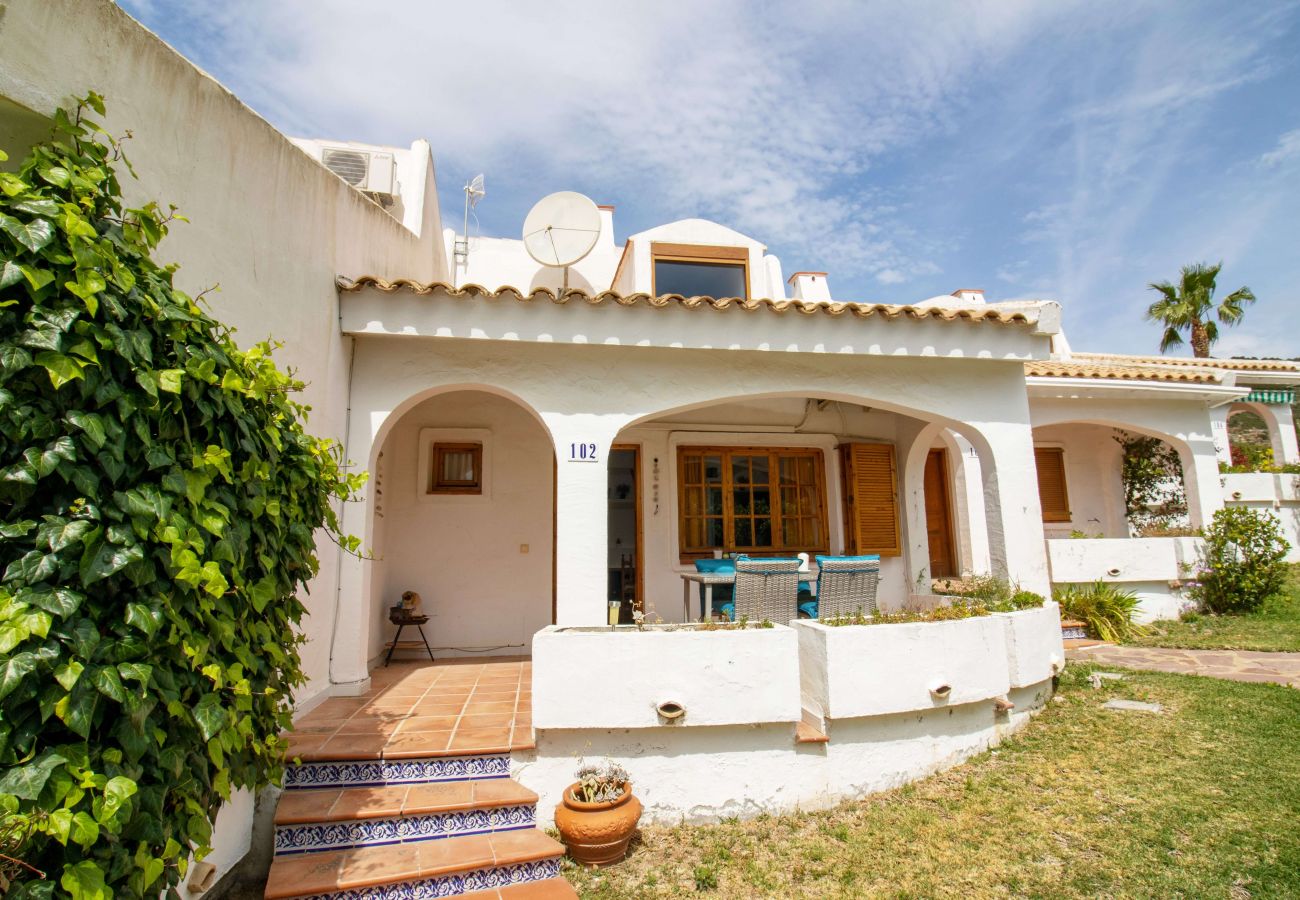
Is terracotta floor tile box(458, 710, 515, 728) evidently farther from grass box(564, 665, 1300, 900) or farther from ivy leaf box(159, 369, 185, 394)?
ivy leaf box(159, 369, 185, 394)

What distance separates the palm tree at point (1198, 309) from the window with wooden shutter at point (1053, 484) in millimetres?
12735

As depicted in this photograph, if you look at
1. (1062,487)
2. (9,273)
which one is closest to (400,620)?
(9,273)

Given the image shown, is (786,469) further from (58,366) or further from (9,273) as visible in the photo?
(9,273)

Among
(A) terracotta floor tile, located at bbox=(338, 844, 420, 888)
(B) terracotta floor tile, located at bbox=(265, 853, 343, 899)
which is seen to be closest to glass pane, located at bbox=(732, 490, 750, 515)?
(A) terracotta floor tile, located at bbox=(338, 844, 420, 888)

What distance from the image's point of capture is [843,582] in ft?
24.1

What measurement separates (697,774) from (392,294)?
554 cm

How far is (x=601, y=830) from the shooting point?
4.43 meters

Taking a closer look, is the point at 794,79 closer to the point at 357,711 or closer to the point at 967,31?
the point at 967,31

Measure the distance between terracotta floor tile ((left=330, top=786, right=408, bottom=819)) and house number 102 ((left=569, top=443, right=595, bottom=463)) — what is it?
3.38 metres

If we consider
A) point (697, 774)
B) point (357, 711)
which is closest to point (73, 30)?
point (357, 711)

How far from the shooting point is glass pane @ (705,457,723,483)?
1049 cm

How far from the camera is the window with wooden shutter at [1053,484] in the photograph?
1332 cm

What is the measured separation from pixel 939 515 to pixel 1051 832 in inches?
315

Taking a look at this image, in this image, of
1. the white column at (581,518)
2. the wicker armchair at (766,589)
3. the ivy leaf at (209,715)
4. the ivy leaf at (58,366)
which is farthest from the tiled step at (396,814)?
the ivy leaf at (58,366)
